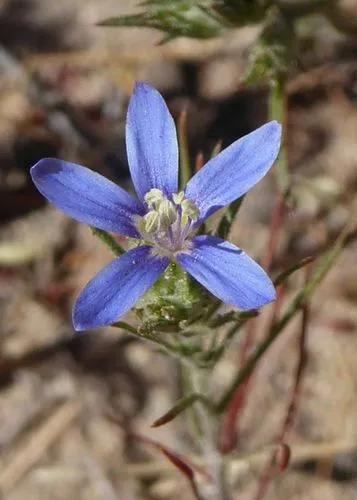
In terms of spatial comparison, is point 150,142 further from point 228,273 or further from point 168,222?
point 228,273

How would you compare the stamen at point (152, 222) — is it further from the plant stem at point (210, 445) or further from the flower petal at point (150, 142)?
the plant stem at point (210, 445)

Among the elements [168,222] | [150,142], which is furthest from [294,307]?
[150,142]

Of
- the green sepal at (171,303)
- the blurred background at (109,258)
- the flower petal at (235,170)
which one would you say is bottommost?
the blurred background at (109,258)

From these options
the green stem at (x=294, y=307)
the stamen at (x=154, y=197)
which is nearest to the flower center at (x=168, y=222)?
the stamen at (x=154, y=197)

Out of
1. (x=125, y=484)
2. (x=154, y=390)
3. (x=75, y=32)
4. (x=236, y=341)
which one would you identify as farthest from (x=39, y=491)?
(x=75, y=32)

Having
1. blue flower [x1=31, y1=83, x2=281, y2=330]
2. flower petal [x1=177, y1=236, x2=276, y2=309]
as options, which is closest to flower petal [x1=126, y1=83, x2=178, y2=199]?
blue flower [x1=31, y1=83, x2=281, y2=330]
